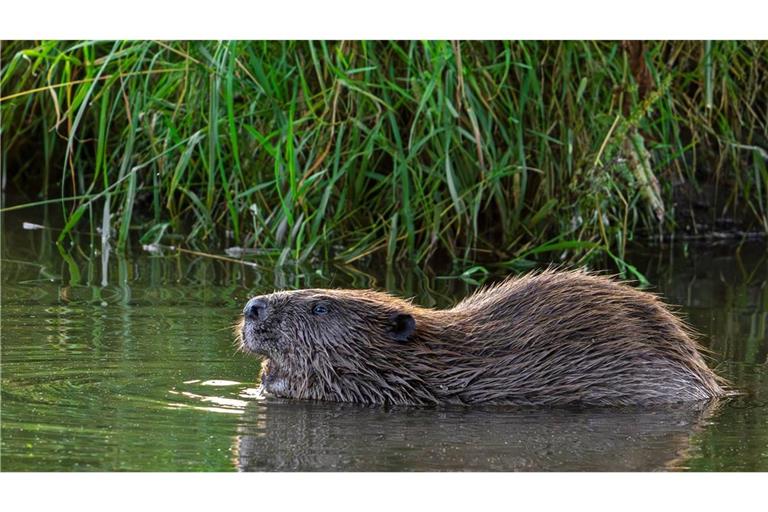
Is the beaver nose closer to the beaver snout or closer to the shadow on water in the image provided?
the beaver snout

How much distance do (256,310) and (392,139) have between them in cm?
275

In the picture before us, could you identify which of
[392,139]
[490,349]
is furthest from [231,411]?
[392,139]

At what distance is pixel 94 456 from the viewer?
421 cm

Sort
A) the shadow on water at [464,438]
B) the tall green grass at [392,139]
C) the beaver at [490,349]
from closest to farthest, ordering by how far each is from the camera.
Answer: the shadow on water at [464,438]
the beaver at [490,349]
the tall green grass at [392,139]

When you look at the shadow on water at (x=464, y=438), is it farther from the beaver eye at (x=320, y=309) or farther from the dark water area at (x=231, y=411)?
the beaver eye at (x=320, y=309)

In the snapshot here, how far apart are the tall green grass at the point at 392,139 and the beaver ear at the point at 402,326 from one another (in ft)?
6.55

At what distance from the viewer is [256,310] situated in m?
5.42

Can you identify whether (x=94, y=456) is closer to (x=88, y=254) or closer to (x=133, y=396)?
(x=133, y=396)

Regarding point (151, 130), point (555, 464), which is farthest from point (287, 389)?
point (151, 130)

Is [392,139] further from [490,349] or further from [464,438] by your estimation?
[464,438]

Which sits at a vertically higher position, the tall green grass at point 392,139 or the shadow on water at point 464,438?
the tall green grass at point 392,139

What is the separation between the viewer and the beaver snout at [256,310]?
542 centimetres

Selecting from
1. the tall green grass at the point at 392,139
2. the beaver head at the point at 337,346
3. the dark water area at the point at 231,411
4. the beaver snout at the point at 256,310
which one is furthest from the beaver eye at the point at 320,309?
the tall green grass at the point at 392,139

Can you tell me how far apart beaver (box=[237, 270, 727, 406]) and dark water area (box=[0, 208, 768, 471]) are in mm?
110
